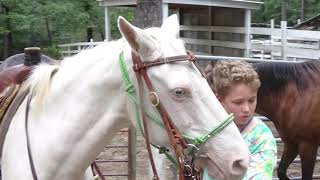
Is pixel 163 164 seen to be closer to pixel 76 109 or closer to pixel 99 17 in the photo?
pixel 76 109

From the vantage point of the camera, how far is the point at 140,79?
1.78 meters

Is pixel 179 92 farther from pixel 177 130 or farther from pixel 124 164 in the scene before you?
pixel 124 164

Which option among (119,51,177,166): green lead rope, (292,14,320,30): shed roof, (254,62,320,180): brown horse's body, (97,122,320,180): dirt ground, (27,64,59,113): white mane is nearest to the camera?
(119,51,177,166): green lead rope

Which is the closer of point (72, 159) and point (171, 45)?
point (171, 45)

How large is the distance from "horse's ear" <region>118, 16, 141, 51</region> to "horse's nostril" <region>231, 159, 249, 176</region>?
538 millimetres

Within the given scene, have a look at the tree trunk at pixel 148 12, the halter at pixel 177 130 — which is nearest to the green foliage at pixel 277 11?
the tree trunk at pixel 148 12

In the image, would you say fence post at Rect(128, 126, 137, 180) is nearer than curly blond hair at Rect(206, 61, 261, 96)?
No

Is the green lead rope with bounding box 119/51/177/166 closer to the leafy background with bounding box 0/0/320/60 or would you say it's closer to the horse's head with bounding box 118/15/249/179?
the horse's head with bounding box 118/15/249/179

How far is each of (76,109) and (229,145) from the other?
630mm

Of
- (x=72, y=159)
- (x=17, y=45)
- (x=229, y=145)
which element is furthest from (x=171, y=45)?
(x=17, y=45)

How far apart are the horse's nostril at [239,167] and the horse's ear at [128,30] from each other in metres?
0.54

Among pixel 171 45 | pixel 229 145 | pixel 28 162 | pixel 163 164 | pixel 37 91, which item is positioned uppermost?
pixel 171 45

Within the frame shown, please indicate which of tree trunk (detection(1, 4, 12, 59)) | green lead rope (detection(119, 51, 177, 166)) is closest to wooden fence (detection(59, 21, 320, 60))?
green lead rope (detection(119, 51, 177, 166))

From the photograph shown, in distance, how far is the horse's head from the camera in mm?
1666
